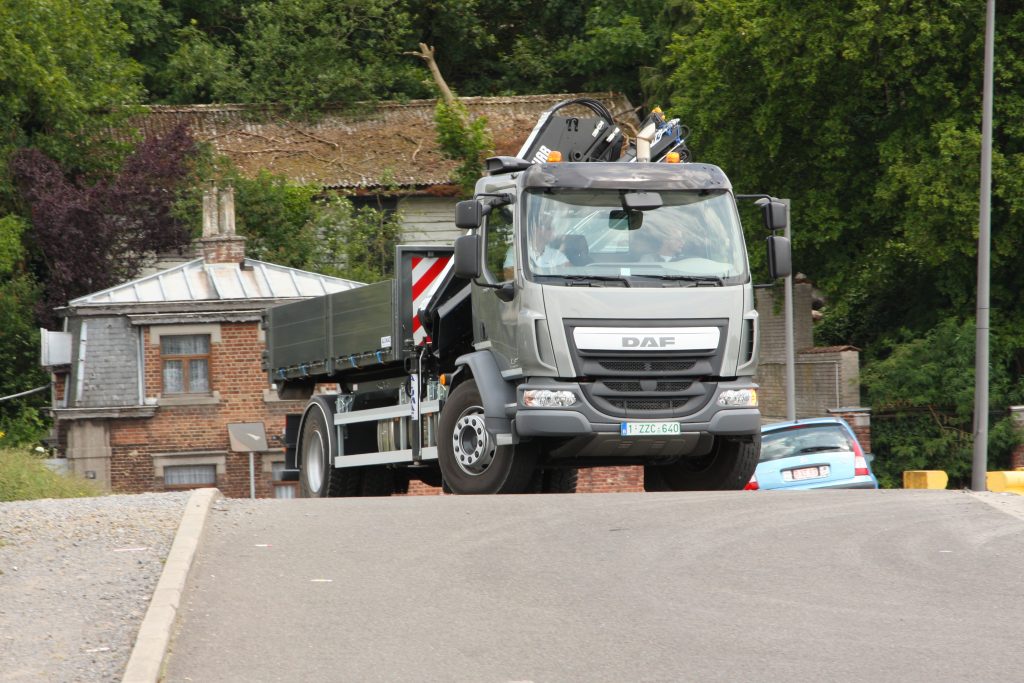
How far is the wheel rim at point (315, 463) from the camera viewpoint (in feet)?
63.2

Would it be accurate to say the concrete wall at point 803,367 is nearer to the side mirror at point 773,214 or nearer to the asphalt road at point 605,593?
the side mirror at point 773,214

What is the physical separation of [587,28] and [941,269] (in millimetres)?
24633

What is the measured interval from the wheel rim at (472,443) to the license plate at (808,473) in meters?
4.83

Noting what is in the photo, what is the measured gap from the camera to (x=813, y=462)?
18.3 m

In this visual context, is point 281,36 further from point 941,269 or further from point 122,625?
point 122,625

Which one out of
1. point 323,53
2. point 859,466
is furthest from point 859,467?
point 323,53

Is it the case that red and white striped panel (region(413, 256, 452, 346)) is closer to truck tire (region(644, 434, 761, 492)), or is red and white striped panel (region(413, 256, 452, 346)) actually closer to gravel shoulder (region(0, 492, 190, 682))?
truck tire (region(644, 434, 761, 492))

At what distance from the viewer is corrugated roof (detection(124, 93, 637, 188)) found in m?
51.7

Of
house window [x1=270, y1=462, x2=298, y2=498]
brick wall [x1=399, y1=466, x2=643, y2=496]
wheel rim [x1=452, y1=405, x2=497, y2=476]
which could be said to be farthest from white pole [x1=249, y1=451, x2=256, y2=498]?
wheel rim [x1=452, y1=405, x2=497, y2=476]

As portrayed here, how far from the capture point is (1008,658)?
7.81m

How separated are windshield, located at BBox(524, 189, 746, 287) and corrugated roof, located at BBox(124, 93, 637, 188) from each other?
121 ft

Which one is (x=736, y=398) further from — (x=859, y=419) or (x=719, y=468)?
(x=859, y=419)

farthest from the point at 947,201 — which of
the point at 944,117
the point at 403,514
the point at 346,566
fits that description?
the point at 346,566

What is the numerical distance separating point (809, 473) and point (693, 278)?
191 inches
